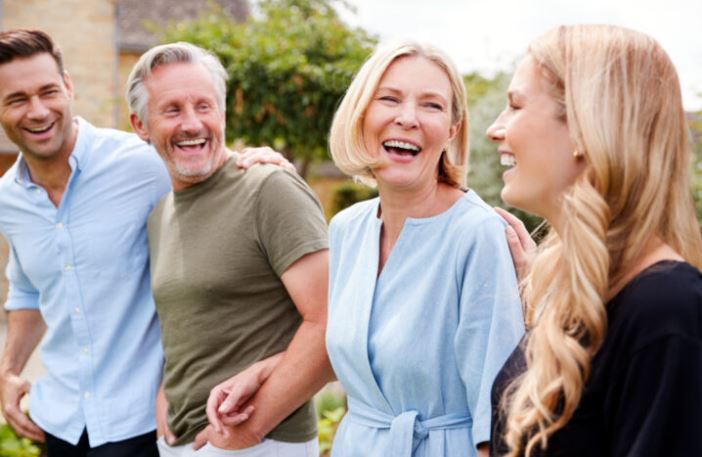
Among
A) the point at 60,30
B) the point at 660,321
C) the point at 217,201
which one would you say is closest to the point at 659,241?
the point at 660,321

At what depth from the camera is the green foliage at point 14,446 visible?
511cm

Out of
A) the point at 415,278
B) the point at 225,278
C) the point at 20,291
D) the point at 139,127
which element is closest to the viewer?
the point at 415,278

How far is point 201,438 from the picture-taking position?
3000 mm

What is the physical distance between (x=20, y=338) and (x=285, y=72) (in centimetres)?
1018

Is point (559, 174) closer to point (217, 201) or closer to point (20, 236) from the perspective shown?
point (217, 201)

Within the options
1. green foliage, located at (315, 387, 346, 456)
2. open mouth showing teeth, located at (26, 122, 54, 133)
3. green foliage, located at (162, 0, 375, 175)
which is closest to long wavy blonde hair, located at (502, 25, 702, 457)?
open mouth showing teeth, located at (26, 122, 54, 133)

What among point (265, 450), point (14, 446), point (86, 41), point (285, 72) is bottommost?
point (86, 41)

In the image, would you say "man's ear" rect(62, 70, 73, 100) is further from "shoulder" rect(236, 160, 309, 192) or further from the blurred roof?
the blurred roof

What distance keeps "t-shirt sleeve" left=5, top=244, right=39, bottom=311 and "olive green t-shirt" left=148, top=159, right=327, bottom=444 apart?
0.98 m

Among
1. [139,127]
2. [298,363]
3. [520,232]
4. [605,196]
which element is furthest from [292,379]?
[605,196]

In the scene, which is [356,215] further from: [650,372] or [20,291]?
[20,291]

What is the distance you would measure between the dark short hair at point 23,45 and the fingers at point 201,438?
165cm

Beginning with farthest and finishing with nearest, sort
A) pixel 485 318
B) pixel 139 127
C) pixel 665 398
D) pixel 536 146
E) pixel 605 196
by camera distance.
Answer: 1. pixel 139 127
2. pixel 485 318
3. pixel 536 146
4. pixel 605 196
5. pixel 665 398

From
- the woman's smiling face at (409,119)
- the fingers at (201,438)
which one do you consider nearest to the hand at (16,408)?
the fingers at (201,438)
